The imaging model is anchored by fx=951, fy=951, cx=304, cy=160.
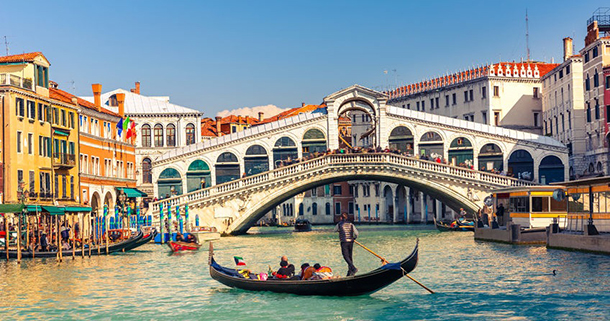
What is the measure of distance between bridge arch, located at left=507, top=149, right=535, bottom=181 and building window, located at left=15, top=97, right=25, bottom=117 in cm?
2451

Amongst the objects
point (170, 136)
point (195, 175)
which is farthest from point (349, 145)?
point (170, 136)

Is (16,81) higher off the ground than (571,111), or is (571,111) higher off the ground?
(16,81)

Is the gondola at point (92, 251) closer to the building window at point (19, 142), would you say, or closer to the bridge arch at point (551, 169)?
the building window at point (19, 142)

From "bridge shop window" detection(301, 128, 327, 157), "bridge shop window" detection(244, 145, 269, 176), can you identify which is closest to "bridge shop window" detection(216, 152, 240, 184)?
"bridge shop window" detection(244, 145, 269, 176)

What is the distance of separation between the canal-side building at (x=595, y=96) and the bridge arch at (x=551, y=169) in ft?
4.17

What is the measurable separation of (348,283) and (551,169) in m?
32.1

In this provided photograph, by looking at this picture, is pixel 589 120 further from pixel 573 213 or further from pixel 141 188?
pixel 141 188

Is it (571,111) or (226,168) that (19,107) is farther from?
(571,111)

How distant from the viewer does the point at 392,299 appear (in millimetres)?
19469

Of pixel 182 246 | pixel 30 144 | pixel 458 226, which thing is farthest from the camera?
pixel 458 226

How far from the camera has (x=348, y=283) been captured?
1883 cm

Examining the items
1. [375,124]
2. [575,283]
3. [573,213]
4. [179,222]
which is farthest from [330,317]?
[375,124]

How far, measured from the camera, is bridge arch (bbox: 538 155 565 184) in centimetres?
4844

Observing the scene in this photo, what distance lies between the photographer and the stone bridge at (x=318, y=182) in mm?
44844
